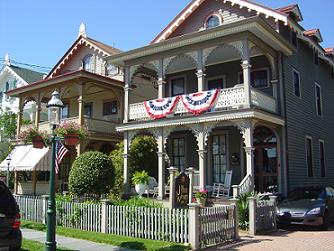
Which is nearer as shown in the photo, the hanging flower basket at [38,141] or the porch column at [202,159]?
the porch column at [202,159]

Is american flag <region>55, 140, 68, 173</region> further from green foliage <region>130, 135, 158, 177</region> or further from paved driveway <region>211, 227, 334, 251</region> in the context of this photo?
green foliage <region>130, 135, 158, 177</region>

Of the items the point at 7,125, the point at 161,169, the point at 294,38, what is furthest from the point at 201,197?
the point at 7,125

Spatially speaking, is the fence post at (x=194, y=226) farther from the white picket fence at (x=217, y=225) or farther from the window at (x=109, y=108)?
the window at (x=109, y=108)

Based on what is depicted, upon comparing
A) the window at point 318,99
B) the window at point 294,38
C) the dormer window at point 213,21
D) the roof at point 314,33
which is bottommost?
the window at point 318,99

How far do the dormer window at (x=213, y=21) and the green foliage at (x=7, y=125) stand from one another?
69.6 ft

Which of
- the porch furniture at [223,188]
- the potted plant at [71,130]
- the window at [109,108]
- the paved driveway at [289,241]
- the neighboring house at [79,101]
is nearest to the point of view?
the paved driveway at [289,241]

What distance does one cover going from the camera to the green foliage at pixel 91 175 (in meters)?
16.8

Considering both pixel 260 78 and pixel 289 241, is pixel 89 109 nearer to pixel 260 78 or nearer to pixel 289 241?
pixel 260 78

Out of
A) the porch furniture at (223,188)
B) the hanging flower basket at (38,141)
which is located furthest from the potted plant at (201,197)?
the hanging flower basket at (38,141)

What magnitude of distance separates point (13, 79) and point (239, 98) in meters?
32.3

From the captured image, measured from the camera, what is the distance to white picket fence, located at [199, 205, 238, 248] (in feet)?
36.4

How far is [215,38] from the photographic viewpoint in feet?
60.2

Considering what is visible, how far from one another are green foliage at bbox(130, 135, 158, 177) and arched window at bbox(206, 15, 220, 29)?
23.2 feet

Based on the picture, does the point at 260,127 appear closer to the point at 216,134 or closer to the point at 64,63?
the point at 216,134
